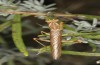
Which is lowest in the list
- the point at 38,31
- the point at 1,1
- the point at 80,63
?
Answer: the point at 80,63

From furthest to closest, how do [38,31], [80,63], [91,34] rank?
[80,63], [38,31], [91,34]

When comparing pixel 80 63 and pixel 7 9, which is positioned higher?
pixel 7 9

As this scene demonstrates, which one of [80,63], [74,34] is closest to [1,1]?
[74,34]

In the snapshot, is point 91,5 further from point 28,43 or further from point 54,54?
point 54,54

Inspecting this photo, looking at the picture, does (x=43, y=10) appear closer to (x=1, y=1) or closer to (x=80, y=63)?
(x=1, y=1)

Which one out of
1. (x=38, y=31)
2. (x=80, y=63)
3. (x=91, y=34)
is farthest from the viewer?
(x=80, y=63)

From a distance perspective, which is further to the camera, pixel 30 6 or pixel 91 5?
pixel 91 5
